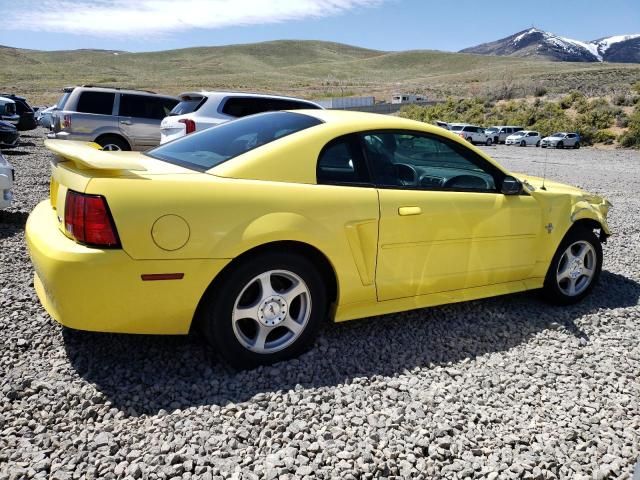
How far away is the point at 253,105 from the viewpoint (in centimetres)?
989

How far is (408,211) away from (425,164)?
1.93ft

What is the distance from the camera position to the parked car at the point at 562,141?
31.8 meters

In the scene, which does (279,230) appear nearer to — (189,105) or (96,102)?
(189,105)

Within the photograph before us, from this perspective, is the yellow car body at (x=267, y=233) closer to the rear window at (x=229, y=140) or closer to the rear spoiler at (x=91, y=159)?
the rear spoiler at (x=91, y=159)

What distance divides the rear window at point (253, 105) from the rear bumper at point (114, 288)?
22.7 ft

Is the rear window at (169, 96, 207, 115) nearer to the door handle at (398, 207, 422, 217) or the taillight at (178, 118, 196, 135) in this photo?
the taillight at (178, 118, 196, 135)

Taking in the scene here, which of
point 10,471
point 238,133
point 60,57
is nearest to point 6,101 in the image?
point 238,133

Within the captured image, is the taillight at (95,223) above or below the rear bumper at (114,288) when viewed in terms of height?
above

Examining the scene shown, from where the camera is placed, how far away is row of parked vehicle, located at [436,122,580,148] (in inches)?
1264

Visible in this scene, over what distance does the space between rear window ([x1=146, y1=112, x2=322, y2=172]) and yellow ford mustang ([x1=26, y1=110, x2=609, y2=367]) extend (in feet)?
0.06

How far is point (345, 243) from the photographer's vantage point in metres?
3.17

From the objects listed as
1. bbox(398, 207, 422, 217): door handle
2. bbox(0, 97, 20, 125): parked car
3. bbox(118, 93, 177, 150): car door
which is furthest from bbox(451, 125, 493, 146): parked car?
bbox(398, 207, 422, 217): door handle

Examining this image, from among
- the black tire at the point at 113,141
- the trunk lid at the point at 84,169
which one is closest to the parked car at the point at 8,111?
the black tire at the point at 113,141

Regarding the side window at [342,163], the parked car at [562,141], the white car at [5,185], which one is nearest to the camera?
the side window at [342,163]
